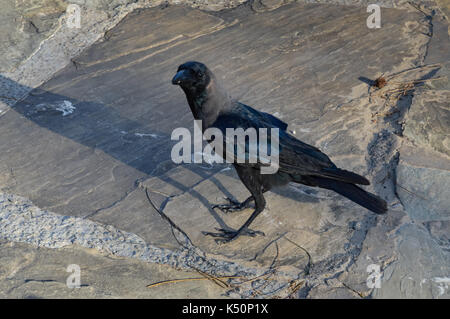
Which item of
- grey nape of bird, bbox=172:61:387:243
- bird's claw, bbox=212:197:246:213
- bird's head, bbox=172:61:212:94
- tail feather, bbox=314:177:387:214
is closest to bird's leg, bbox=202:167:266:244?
grey nape of bird, bbox=172:61:387:243

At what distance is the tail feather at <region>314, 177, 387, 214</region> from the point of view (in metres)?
2.96

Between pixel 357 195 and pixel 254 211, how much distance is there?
668 mm

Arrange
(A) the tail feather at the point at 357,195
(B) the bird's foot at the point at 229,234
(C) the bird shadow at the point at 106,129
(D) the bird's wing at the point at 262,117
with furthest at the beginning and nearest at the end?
1. (C) the bird shadow at the point at 106,129
2. (D) the bird's wing at the point at 262,117
3. (B) the bird's foot at the point at 229,234
4. (A) the tail feather at the point at 357,195

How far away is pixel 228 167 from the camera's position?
3773mm

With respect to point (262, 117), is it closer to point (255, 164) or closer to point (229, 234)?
point (255, 164)

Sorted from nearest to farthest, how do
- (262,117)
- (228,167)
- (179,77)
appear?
1. (179,77)
2. (262,117)
3. (228,167)

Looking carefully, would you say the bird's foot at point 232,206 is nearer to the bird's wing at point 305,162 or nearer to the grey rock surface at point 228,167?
the grey rock surface at point 228,167

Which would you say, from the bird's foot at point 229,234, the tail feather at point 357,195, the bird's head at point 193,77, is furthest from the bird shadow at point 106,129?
the bird's head at point 193,77

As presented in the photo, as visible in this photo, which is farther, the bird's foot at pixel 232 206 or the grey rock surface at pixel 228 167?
the bird's foot at pixel 232 206

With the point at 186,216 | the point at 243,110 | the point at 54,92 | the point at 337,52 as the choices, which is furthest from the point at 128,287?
the point at 337,52

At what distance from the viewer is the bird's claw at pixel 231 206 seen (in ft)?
11.3

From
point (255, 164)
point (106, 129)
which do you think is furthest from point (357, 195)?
point (106, 129)

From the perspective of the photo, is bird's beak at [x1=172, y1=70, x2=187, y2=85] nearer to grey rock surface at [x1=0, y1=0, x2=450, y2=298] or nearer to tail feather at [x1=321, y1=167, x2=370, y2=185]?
grey rock surface at [x1=0, y1=0, x2=450, y2=298]
